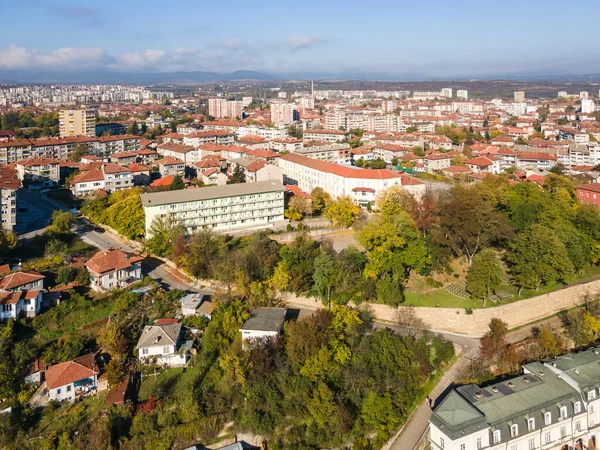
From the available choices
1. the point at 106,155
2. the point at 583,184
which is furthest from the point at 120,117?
the point at 583,184

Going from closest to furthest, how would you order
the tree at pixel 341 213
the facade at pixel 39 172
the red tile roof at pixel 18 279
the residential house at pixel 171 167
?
the red tile roof at pixel 18 279
the tree at pixel 341 213
the facade at pixel 39 172
the residential house at pixel 171 167

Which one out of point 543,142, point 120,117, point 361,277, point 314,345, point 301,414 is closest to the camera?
point 301,414

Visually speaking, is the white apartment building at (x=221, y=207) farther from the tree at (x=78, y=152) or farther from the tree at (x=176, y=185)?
the tree at (x=78, y=152)

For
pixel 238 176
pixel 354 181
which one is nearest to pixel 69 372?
pixel 354 181

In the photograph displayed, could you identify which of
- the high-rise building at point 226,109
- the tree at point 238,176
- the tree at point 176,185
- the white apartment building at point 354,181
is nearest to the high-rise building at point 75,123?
the high-rise building at point 226,109

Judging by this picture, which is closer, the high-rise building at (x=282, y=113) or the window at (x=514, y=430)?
the window at (x=514, y=430)

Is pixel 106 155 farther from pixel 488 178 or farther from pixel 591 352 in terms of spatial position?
pixel 591 352

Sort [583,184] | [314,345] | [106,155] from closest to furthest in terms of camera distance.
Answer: [314,345] < [583,184] < [106,155]
